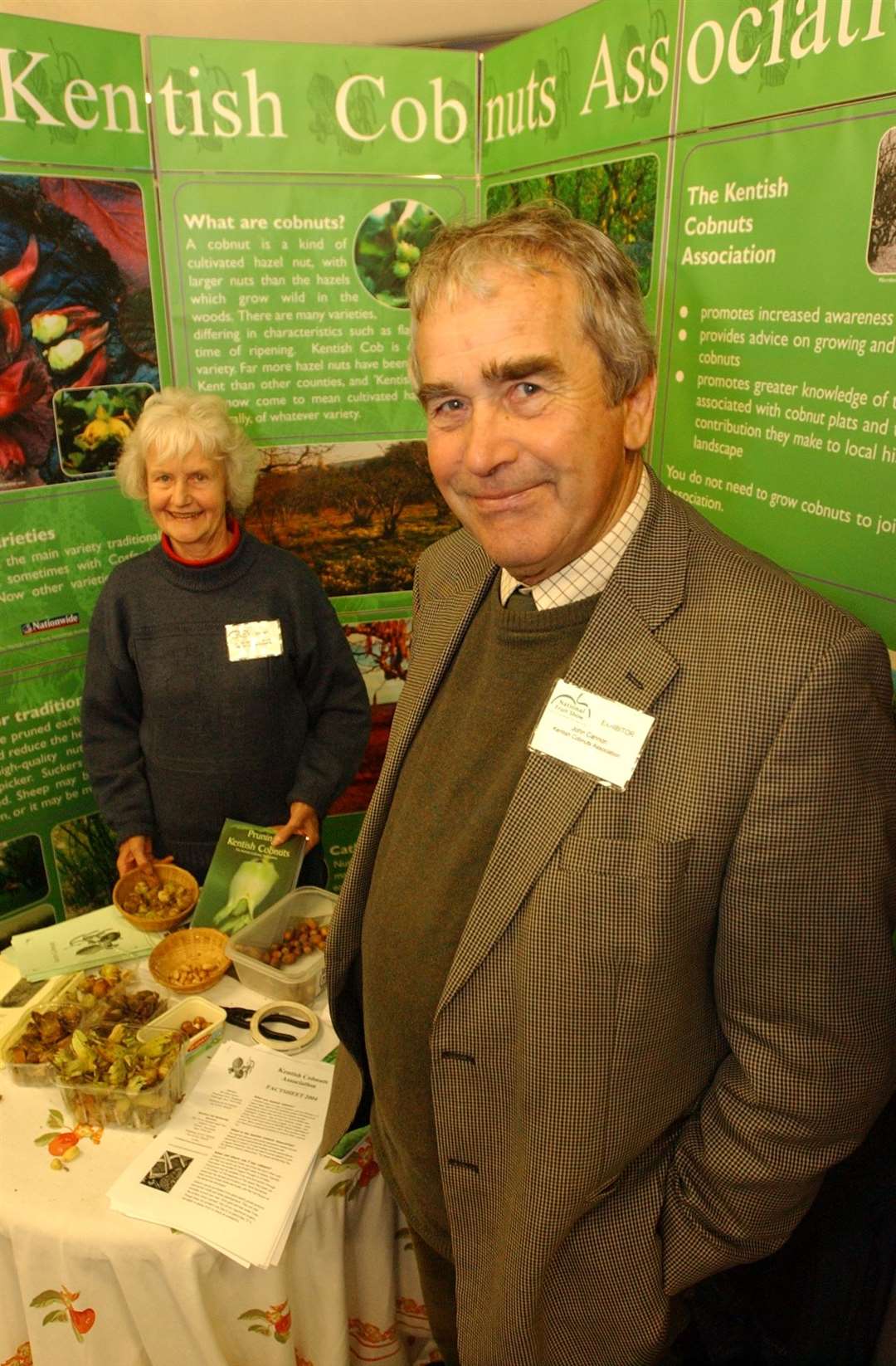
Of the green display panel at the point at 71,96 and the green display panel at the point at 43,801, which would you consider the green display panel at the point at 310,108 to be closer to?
the green display panel at the point at 71,96

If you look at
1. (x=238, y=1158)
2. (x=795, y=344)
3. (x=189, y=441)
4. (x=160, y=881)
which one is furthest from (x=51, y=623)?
(x=795, y=344)

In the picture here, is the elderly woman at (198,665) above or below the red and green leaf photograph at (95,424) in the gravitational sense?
below

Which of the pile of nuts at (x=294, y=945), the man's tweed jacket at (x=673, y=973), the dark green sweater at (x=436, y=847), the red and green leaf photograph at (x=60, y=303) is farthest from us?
the red and green leaf photograph at (x=60, y=303)

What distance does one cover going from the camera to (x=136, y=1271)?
4.58ft

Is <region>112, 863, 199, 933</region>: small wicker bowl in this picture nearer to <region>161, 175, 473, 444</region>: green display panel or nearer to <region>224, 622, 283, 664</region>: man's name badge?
<region>224, 622, 283, 664</region>: man's name badge

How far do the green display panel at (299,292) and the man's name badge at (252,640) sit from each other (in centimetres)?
86

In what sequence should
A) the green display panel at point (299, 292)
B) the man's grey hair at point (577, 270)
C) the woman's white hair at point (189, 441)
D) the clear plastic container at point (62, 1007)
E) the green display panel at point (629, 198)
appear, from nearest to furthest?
the man's grey hair at point (577, 270)
the clear plastic container at point (62, 1007)
the green display panel at point (629, 198)
the woman's white hair at point (189, 441)
the green display panel at point (299, 292)

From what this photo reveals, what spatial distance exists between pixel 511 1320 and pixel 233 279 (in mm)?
2675

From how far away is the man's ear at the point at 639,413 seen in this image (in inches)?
46.6

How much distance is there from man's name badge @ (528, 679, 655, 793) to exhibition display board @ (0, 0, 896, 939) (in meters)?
0.77

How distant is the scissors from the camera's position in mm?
1743

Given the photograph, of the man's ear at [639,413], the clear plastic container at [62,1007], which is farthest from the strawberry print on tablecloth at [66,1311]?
the man's ear at [639,413]

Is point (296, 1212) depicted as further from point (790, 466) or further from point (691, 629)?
point (790, 466)

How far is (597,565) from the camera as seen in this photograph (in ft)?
3.95
